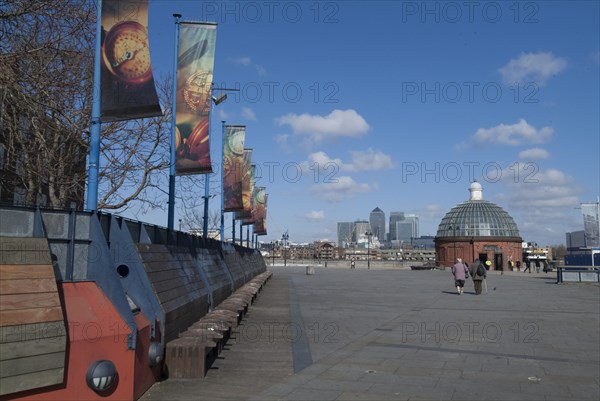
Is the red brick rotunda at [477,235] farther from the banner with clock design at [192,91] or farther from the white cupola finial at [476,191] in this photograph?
the banner with clock design at [192,91]

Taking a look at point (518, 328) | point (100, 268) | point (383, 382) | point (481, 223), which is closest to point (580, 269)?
point (518, 328)

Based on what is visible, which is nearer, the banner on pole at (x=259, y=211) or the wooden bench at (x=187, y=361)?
the wooden bench at (x=187, y=361)

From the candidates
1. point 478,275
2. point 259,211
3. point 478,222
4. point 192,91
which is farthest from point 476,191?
point 192,91

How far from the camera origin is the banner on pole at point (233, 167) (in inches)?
1026

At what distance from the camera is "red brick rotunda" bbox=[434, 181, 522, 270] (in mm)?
76812

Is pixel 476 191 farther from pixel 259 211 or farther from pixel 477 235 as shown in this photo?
pixel 259 211

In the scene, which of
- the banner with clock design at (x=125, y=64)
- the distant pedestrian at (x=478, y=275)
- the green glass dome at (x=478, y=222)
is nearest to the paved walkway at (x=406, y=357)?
the banner with clock design at (x=125, y=64)

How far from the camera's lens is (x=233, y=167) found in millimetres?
25969

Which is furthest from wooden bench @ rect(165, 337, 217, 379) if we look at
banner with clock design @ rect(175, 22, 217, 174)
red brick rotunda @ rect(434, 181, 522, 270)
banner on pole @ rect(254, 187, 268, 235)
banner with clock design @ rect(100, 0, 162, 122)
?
red brick rotunda @ rect(434, 181, 522, 270)

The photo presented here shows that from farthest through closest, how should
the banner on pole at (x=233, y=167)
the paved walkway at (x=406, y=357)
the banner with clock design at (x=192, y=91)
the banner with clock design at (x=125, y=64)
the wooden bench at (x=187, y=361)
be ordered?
the banner on pole at (x=233, y=167), the banner with clock design at (x=192, y=91), the banner with clock design at (x=125, y=64), the wooden bench at (x=187, y=361), the paved walkway at (x=406, y=357)

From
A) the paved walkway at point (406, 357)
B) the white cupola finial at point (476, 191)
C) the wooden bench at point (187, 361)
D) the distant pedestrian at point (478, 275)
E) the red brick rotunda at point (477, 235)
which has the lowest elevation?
the paved walkway at point (406, 357)

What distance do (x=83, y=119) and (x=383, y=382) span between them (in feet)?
53.1

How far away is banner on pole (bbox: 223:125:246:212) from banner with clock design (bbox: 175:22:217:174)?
9765 millimetres

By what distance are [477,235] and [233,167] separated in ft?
204
